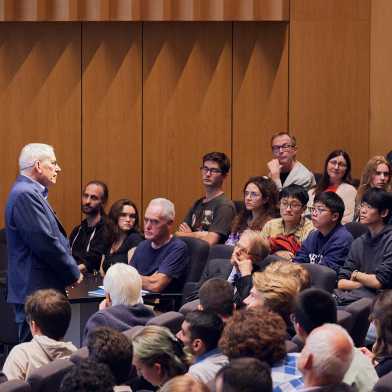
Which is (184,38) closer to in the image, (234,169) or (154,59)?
(154,59)

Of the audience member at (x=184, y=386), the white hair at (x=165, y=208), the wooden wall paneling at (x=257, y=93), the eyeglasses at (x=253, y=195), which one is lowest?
the audience member at (x=184, y=386)

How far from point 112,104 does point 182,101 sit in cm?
61

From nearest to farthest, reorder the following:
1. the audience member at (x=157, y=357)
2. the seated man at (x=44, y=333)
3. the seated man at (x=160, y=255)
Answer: the audience member at (x=157, y=357), the seated man at (x=44, y=333), the seated man at (x=160, y=255)

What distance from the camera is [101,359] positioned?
3.70m

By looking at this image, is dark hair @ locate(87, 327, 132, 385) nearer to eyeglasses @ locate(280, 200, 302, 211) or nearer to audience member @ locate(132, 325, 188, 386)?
audience member @ locate(132, 325, 188, 386)

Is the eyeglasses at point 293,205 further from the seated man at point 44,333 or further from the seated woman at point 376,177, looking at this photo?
the seated man at point 44,333

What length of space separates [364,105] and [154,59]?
1851 mm

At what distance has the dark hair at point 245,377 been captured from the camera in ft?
9.85

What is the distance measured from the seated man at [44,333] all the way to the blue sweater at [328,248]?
2130 mm

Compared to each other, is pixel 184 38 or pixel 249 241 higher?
pixel 184 38

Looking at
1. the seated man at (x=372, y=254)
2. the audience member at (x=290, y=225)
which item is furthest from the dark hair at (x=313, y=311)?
the audience member at (x=290, y=225)

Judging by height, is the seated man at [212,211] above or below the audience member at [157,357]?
above

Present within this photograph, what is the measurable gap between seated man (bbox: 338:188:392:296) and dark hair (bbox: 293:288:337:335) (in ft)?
5.64

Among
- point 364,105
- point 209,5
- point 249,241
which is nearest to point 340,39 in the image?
point 364,105
